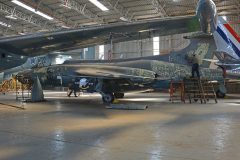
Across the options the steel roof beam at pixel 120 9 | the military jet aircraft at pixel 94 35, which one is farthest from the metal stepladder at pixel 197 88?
the steel roof beam at pixel 120 9

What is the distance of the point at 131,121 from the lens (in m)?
8.84

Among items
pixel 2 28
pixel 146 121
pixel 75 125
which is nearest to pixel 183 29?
pixel 146 121

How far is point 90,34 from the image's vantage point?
901 centimetres

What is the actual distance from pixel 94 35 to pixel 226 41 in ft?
37.7

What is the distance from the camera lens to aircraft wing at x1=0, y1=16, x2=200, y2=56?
27.7ft

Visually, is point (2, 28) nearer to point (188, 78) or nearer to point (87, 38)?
point (188, 78)

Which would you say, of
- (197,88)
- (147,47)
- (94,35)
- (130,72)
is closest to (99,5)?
(147,47)

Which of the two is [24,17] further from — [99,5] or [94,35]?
[94,35]

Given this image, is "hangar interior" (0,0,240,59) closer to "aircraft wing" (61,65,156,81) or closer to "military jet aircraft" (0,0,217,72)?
"aircraft wing" (61,65,156,81)

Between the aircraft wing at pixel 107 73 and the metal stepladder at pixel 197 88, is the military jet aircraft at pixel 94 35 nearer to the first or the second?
the aircraft wing at pixel 107 73

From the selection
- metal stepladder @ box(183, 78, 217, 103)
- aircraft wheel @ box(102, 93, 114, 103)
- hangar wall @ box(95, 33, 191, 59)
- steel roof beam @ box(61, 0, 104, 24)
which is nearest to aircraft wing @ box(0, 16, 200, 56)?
aircraft wheel @ box(102, 93, 114, 103)

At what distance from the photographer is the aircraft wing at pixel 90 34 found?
8453mm

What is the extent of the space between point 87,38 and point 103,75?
4616mm

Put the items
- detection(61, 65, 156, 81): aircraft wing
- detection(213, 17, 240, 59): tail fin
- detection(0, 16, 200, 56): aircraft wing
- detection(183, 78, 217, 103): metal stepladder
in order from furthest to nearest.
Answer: detection(213, 17, 240, 59): tail fin, detection(183, 78, 217, 103): metal stepladder, detection(61, 65, 156, 81): aircraft wing, detection(0, 16, 200, 56): aircraft wing
